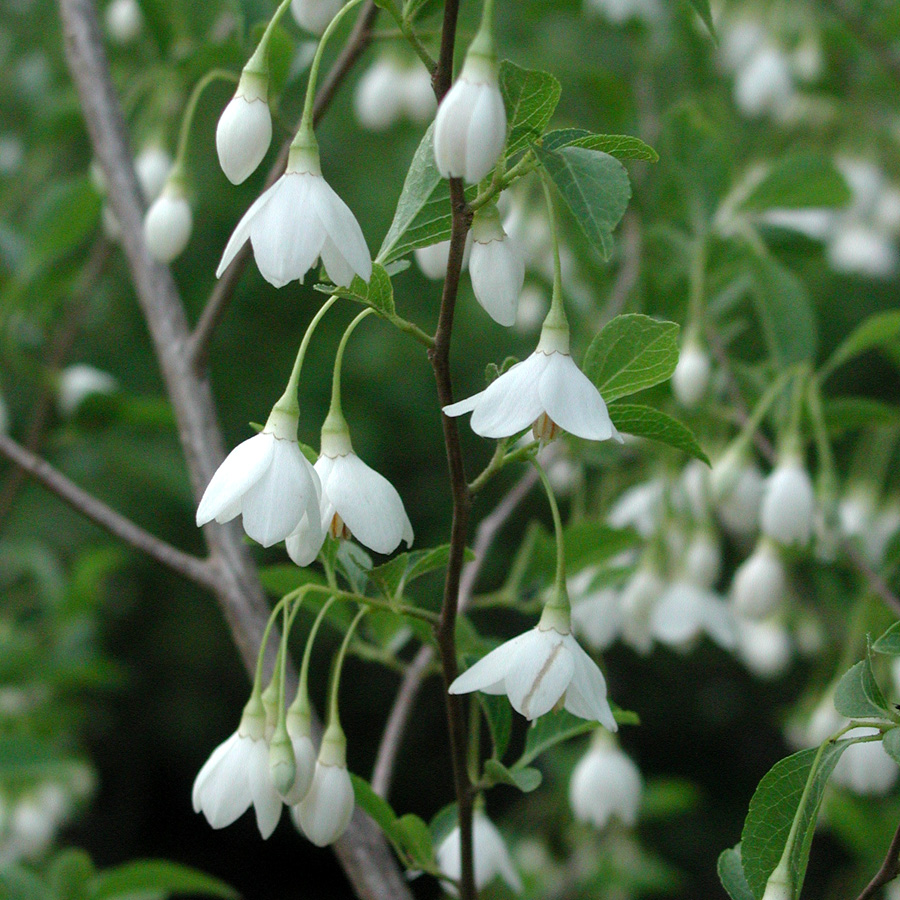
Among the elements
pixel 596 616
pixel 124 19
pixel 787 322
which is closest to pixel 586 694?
pixel 596 616

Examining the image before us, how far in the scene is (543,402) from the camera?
631 millimetres

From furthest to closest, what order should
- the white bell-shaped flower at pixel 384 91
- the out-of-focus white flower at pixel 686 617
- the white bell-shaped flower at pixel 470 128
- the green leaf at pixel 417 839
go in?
the white bell-shaped flower at pixel 384 91
the out-of-focus white flower at pixel 686 617
the green leaf at pixel 417 839
the white bell-shaped flower at pixel 470 128

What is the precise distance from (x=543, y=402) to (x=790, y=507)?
78 centimetres

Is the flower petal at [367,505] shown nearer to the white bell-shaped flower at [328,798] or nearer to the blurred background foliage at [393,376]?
the white bell-shaped flower at [328,798]

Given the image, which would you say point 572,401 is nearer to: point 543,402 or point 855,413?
point 543,402

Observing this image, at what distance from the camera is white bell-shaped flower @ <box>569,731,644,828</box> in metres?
1.32

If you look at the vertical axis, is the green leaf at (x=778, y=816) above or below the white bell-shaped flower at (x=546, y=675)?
below

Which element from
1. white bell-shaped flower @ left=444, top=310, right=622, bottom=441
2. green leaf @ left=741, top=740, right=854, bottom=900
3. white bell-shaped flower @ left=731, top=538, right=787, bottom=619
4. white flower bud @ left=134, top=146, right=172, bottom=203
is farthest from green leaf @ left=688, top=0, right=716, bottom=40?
white flower bud @ left=134, top=146, right=172, bottom=203

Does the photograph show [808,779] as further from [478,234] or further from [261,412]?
[261,412]

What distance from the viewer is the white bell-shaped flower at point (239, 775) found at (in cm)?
70

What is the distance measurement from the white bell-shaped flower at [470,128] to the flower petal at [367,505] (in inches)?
8.0

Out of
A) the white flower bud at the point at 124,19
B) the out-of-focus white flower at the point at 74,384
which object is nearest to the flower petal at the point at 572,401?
the out-of-focus white flower at the point at 74,384

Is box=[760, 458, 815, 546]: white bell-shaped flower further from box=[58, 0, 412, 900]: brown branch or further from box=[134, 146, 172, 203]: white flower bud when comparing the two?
box=[134, 146, 172, 203]: white flower bud

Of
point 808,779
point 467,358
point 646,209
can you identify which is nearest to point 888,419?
point 646,209
